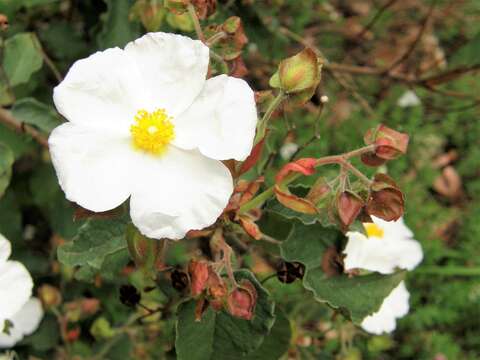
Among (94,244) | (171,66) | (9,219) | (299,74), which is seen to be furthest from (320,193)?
(9,219)

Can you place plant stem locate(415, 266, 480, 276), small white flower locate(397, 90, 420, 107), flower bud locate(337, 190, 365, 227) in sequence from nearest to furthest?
1. flower bud locate(337, 190, 365, 227)
2. plant stem locate(415, 266, 480, 276)
3. small white flower locate(397, 90, 420, 107)

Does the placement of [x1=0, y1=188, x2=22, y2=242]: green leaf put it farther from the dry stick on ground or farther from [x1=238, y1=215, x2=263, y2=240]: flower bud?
[x1=238, y1=215, x2=263, y2=240]: flower bud

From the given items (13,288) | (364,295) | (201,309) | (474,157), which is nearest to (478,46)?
(474,157)

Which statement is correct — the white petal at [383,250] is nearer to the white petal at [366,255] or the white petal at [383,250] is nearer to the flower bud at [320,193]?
the white petal at [366,255]

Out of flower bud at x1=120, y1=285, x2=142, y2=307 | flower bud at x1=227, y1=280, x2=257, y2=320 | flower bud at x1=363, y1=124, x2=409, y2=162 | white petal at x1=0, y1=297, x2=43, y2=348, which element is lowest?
white petal at x1=0, y1=297, x2=43, y2=348

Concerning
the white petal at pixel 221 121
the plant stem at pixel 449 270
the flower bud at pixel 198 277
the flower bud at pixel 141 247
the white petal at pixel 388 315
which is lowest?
the plant stem at pixel 449 270

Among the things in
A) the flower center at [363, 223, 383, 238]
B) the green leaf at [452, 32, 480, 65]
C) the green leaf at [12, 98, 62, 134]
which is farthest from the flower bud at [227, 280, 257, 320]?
the green leaf at [452, 32, 480, 65]

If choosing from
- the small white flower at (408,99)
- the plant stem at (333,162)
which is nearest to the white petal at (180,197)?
the plant stem at (333,162)
